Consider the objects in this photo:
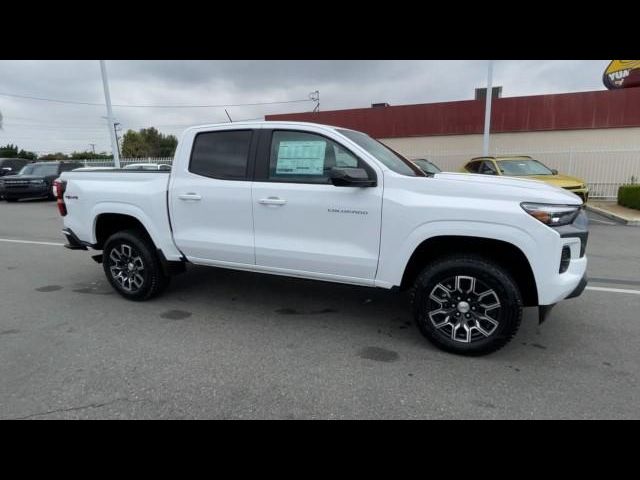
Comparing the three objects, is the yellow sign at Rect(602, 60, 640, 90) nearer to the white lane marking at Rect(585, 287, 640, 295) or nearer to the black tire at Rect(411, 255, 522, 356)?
the white lane marking at Rect(585, 287, 640, 295)

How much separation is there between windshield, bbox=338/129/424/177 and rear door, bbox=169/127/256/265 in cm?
100

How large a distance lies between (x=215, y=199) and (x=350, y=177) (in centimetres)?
148

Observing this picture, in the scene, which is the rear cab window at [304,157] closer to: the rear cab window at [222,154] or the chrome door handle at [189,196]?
the rear cab window at [222,154]

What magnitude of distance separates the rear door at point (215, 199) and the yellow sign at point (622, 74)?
1848cm

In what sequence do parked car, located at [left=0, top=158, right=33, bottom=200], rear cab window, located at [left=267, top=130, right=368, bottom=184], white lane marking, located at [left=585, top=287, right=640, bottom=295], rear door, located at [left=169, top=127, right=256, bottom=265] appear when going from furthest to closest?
parked car, located at [left=0, top=158, right=33, bottom=200] → white lane marking, located at [left=585, top=287, right=640, bottom=295] → rear door, located at [left=169, top=127, right=256, bottom=265] → rear cab window, located at [left=267, top=130, right=368, bottom=184]

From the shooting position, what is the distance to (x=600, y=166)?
14.5 meters

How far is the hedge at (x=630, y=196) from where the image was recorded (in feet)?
35.9

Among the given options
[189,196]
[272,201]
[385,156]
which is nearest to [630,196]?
[385,156]

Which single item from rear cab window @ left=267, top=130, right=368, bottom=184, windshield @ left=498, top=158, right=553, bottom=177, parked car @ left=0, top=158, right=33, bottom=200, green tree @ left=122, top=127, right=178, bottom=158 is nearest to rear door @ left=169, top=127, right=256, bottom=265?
rear cab window @ left=267, top=130, right=368, bottom=184

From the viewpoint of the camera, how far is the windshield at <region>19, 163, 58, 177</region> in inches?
659

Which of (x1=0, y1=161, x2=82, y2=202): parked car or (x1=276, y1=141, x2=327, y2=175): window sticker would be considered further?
(x1=0, y1=161, x2=82, y2=202): parked car

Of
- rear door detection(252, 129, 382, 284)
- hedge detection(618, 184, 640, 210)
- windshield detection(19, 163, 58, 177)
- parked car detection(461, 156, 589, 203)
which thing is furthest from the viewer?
windshield detection(19, 163, 58, 177)

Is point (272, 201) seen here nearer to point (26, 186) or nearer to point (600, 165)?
point (600, 165)

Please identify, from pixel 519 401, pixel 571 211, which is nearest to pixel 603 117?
pixel 571 211
